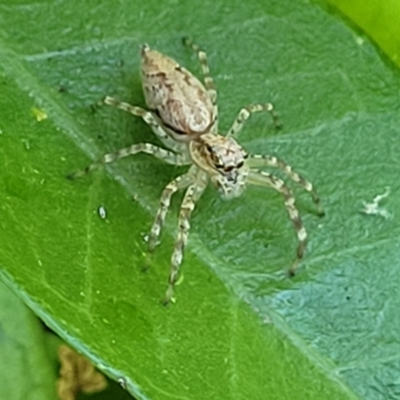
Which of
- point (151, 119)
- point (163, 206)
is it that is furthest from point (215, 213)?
point (151, 119)

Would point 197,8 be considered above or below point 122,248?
above

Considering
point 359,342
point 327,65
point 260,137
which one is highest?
point 327,65

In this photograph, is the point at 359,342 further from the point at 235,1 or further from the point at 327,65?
the point at 235,1

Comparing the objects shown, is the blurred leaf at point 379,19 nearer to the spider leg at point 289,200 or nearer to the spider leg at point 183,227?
the spider leg at point 289,200

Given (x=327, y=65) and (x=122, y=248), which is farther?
(x=327, y=65)

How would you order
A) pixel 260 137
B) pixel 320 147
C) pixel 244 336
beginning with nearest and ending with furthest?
pixel 244 336 < pixel 320 147 < pixel 260 137

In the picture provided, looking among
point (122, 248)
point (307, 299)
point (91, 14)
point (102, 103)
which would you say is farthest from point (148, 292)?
point (91, 14)
